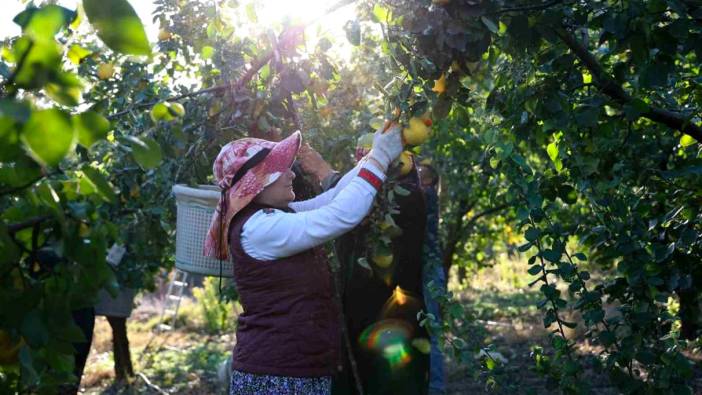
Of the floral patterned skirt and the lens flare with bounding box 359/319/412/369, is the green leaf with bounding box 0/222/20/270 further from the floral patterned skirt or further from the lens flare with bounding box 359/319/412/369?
the lens flare with bounding box 359/319/412/369

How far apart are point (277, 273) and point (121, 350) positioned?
4.93 metres

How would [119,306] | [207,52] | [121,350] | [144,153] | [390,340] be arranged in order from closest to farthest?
[144,153] → [207,52] → [390,340] → [119,306] → [121,350]

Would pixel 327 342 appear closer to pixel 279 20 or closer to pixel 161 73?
pixel 279 20

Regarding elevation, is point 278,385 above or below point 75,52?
below

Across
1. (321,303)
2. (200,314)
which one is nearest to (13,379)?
(321,303)

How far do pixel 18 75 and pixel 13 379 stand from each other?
599 mm

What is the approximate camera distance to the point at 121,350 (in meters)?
7.12

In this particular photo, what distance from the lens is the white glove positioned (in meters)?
2.48

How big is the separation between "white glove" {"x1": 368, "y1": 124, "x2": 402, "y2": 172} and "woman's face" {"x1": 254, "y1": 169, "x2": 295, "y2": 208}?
28 centimetres

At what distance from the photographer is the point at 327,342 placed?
2.62 metres

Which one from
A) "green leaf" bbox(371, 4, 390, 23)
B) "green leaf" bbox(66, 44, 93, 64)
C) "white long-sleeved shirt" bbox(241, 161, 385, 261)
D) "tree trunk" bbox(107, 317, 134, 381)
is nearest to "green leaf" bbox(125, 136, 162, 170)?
"green leaf" bbox(66, 44, 93, 64)

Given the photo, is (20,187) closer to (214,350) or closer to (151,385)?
(151,385)

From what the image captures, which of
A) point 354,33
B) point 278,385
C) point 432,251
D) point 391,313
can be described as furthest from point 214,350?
point 354,33

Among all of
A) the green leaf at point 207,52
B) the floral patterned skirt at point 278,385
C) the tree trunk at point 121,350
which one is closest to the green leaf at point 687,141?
the floral patterned skirt at point 278,385
